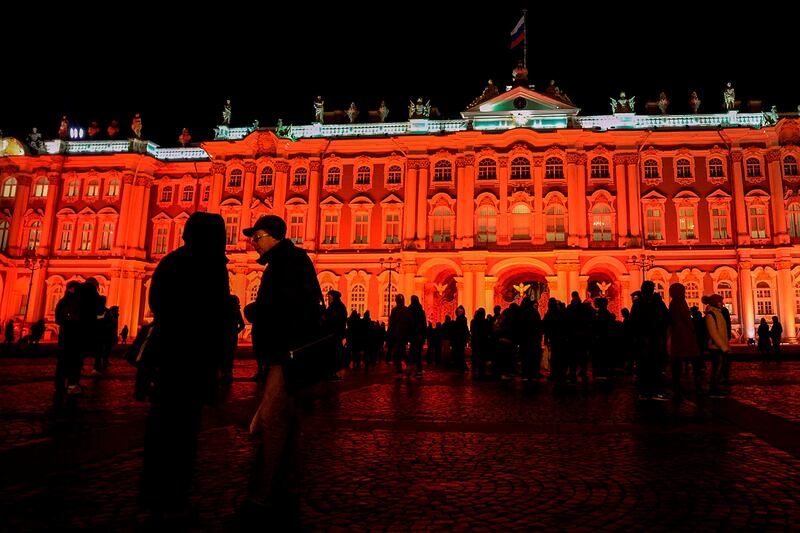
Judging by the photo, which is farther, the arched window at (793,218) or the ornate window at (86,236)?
the ornate window at (86,236)

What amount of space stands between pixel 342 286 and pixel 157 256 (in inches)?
619

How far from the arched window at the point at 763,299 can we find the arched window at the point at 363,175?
88.2 ft

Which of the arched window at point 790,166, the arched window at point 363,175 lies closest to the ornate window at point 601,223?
the arched window at point 790,166

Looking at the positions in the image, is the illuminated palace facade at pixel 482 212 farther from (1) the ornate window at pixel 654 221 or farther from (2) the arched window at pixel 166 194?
(2) the arched window at pixel 166 194

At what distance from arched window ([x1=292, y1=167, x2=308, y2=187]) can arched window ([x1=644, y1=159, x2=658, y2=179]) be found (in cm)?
2404

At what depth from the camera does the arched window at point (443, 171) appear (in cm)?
4081

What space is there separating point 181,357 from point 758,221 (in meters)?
42.7

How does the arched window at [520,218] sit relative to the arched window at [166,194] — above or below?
below

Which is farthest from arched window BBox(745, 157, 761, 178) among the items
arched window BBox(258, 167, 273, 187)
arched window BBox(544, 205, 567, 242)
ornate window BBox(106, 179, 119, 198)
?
ornate window BBox(106, 179, 119, 198)

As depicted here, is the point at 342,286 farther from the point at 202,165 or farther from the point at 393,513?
the point at 393,513

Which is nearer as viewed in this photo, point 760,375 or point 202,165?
point 760,375

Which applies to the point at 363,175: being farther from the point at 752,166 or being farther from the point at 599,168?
the point at 752,166

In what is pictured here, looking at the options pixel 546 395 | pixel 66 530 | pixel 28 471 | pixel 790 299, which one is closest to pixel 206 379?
pixel 66 530

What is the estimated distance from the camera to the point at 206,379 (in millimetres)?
4043
